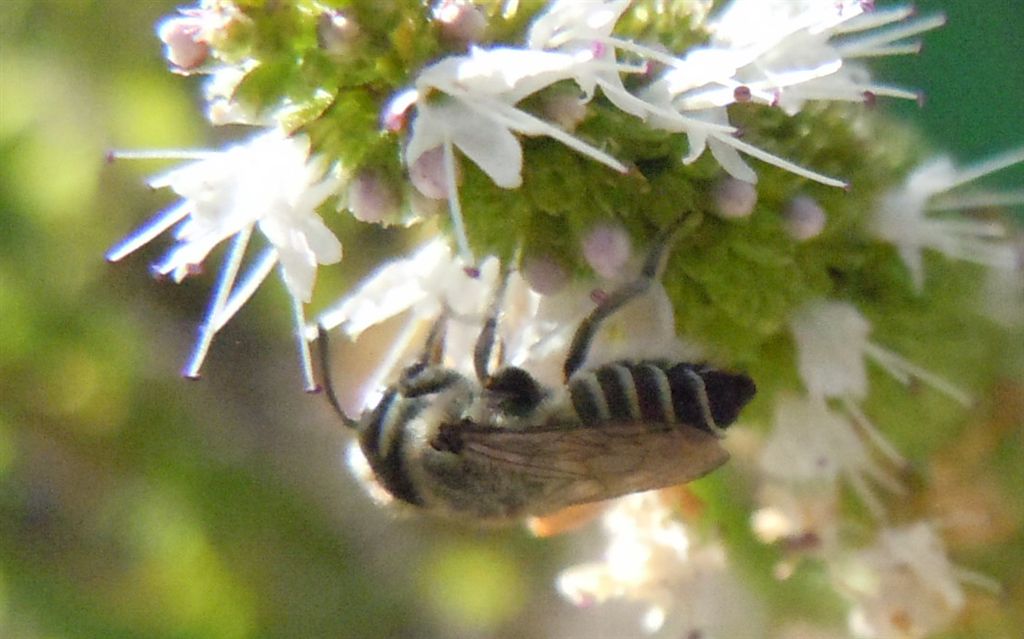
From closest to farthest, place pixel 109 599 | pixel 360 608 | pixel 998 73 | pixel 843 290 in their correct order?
pixel 843 290 → pixel 998 73 → pixel 109 599 → pixel 360 608

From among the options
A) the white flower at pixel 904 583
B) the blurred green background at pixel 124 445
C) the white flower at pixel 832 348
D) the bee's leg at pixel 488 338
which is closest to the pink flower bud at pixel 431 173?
the bee's leg at pixel 488 338

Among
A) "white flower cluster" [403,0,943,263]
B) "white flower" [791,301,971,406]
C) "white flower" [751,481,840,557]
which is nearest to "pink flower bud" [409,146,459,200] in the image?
"white flower cluster" [403,0,943,263]

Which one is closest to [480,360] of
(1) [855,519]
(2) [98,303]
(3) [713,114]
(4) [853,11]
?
(3) [713,114]

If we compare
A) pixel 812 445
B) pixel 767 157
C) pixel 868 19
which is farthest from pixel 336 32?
pixel 812 445

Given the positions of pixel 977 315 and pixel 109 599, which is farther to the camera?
pixel 109 599

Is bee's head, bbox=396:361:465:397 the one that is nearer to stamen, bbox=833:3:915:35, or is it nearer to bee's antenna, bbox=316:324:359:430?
bee's antenna, bbox=316:324:359:430

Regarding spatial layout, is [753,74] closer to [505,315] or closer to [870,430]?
[505,315]

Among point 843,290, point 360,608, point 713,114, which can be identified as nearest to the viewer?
point 713,114

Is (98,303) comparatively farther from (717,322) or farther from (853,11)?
(853,11)
